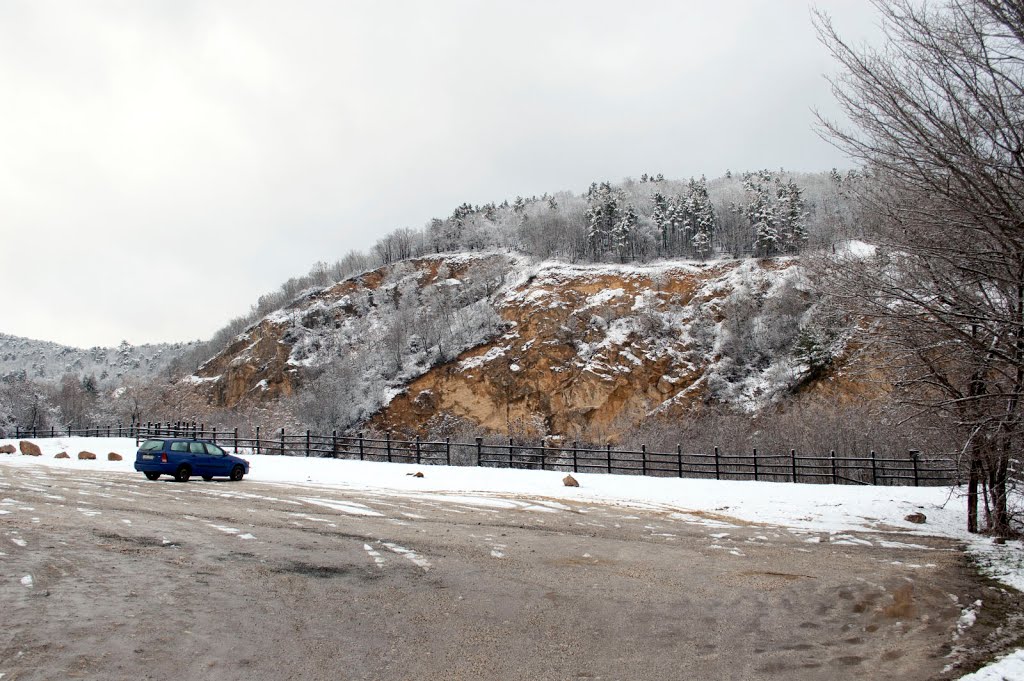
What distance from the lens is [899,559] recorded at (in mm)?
10664

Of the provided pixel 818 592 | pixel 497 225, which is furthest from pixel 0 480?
pixel 497 225

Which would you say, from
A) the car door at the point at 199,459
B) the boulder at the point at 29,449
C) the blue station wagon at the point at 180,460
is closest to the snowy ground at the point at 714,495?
the blue station wagon at the point at 180,460

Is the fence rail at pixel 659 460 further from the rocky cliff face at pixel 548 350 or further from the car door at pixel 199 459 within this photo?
the rocky cliff face at pixel 548 350

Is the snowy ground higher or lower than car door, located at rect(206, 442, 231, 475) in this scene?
lower

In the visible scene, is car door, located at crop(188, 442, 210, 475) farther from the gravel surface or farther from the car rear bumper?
the gravel surface

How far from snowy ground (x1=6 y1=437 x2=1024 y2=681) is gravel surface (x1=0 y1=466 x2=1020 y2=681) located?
166 centimetres

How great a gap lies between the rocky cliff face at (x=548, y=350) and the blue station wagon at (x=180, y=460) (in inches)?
1524

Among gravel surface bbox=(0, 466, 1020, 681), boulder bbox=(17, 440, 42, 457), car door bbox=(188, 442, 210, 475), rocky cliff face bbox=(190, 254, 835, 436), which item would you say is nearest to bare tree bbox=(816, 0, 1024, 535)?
gravel surface bbox=(0, 466, 1020, 681)

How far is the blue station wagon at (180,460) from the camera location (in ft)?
68.0

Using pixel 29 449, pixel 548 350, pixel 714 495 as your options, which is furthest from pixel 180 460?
pixel 548 350

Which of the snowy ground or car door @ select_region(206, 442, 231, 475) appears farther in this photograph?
car door @ select_region(206, 442, 231, 475)

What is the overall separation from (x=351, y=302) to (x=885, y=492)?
78.7m

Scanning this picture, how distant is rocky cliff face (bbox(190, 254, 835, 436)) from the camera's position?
214ft

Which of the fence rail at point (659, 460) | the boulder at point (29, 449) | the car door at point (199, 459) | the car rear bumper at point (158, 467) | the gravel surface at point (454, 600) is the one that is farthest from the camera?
the boulder at point (29, 449)
